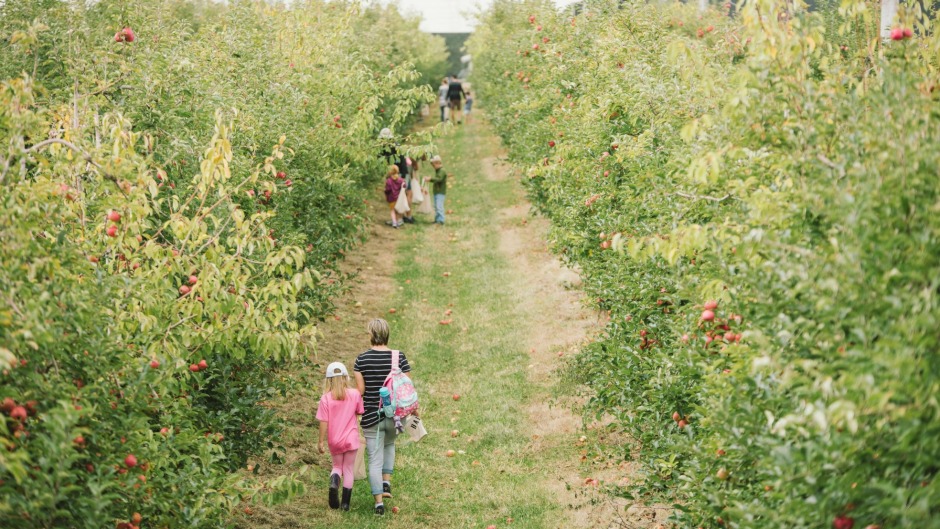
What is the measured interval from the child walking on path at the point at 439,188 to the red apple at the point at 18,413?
14.5 m

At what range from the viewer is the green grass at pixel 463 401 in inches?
295

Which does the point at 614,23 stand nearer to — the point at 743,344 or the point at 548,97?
the point at 548,97

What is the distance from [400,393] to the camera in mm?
7320

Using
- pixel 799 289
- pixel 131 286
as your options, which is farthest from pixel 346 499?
pixel 799 289

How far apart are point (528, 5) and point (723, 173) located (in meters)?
17.3

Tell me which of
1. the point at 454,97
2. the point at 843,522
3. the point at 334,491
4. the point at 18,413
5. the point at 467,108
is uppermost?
the point at 454,97

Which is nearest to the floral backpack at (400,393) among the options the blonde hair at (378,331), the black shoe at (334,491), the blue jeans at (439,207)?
the blonde hair at (378,331)

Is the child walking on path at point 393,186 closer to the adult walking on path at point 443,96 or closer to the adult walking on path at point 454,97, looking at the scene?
the adult walking on path at point 443,96

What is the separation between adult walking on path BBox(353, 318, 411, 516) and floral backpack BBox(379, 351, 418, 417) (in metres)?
0.08

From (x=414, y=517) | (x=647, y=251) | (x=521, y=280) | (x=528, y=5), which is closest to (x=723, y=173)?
(x=647, y=251)

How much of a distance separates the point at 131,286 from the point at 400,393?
320 cm

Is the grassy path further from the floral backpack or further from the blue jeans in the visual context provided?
the floral backpack

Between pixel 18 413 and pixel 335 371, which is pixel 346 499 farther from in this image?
pixel 18 413

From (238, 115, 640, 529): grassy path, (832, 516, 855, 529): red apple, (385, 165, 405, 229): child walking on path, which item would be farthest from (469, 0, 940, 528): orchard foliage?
(385, 165, 405, 229): child walking on path
